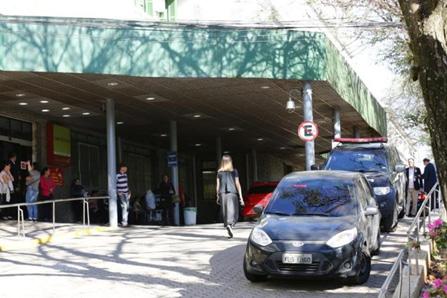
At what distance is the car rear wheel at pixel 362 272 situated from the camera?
8.74 metres

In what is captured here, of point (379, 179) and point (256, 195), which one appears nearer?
point (379, 179)

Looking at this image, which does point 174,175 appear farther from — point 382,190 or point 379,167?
point 382,190

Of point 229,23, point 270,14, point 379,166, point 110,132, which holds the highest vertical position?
point 270,14

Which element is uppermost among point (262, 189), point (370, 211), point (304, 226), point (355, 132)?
point (355, 132)

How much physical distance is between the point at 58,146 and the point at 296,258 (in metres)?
18.1

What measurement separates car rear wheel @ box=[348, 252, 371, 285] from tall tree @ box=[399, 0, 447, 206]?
13.2 feet

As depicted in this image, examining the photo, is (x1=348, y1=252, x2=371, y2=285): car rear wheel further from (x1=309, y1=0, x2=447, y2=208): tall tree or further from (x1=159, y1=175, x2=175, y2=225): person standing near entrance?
(x1=159, y1=175, x2=175, y2=225): person standing near entrance

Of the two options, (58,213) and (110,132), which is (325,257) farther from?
(58,213)

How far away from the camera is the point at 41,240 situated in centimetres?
1511

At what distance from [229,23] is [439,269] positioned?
1066 cm

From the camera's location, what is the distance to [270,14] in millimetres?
22953

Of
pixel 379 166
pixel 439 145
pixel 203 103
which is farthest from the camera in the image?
pixel 203 103

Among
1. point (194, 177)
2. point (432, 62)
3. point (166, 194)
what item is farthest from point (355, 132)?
point (432, 62)

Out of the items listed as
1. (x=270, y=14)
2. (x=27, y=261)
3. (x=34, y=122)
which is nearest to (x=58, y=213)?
(x=34, y=122)
